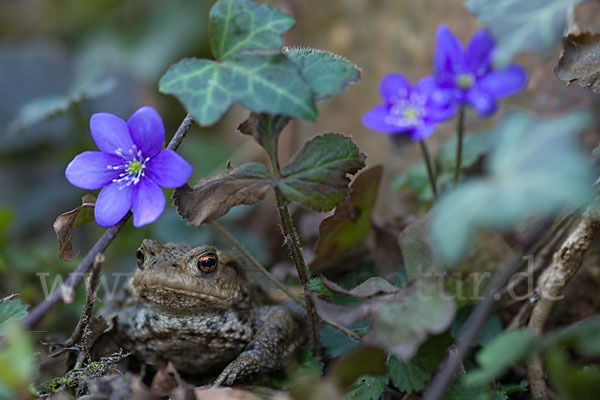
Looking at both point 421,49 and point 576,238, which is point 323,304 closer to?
point 576,238

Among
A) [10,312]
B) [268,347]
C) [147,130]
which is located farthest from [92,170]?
[268,347]

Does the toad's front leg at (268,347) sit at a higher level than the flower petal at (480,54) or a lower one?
lower

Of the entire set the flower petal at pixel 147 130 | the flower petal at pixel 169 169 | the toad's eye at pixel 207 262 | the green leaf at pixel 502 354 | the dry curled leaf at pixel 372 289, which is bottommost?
the green leaf at pixel 502 354

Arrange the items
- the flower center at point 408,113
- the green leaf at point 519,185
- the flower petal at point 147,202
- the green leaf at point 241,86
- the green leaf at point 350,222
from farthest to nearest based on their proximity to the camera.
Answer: the green leaf at point 350,222 → the flower center at point 408,113 → the flower petal at point 147,202 → the green leaf at point 241,86 → the green leaf at point 519,185

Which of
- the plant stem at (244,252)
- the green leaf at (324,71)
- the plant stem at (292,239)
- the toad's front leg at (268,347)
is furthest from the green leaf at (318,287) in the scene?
the green leaf at (324,71)

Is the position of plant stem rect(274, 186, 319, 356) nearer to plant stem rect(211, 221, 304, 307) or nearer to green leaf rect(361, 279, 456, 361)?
plant stem rect(211, 221, 304, 307)

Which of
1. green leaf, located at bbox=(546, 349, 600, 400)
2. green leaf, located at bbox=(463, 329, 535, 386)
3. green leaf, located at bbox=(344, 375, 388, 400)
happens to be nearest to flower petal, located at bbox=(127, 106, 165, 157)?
green leaf, located at bbox=(344, 375, 388, 400)

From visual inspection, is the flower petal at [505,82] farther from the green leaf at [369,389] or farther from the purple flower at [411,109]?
the green leaf at [369,389]

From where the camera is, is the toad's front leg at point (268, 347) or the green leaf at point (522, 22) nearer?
the green leaf at point (522, 22)
